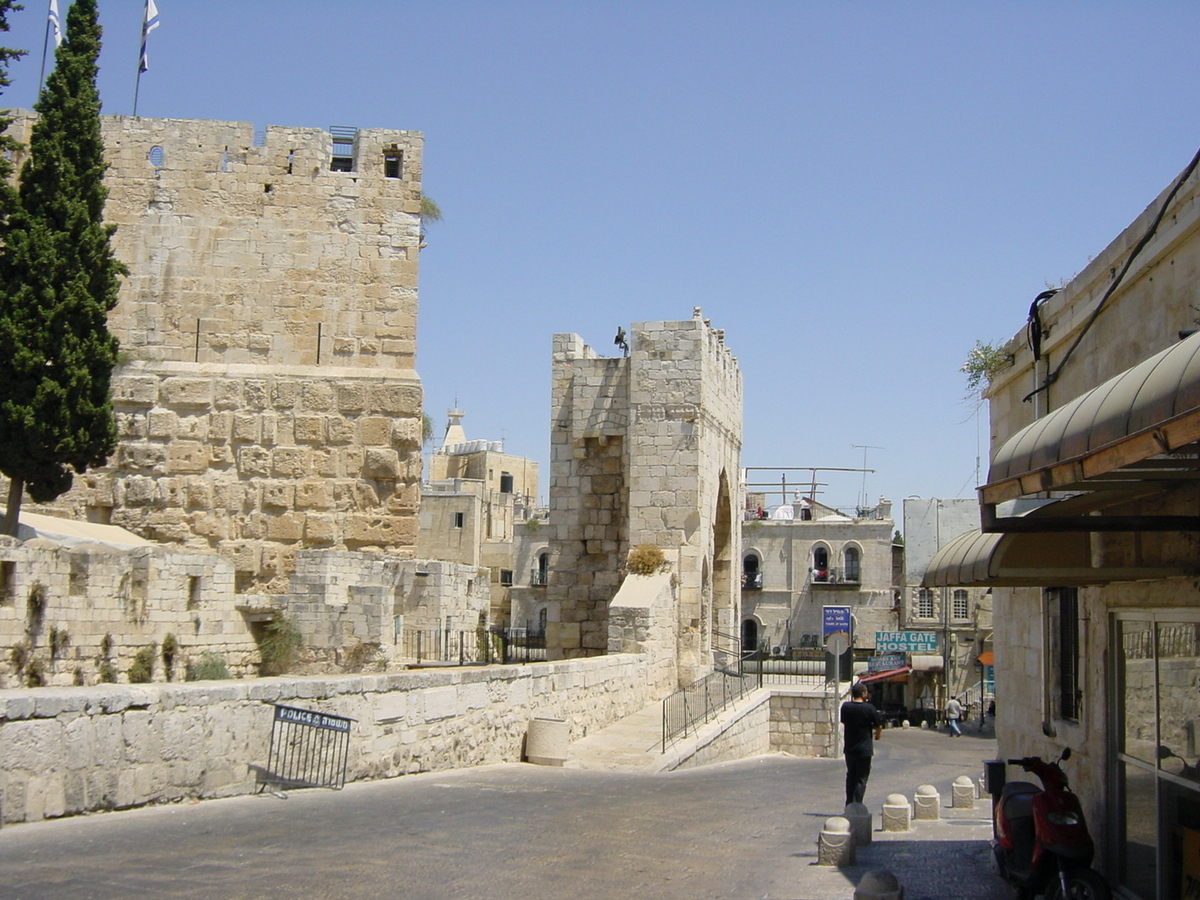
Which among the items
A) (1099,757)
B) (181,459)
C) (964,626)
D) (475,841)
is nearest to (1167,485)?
(1099,757)

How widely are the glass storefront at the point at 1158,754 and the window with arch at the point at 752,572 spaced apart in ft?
125

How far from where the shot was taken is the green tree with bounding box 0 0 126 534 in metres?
10.9

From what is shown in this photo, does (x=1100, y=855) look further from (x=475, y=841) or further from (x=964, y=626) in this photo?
(x=964, y=626)

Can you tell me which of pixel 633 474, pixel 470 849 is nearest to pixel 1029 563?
pixel 470 849

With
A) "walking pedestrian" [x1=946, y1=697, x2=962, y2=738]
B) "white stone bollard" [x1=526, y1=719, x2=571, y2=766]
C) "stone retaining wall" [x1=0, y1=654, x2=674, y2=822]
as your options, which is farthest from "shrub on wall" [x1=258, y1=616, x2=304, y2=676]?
"walking pedestrian" [x1=946, y1=697, x2=962, y2=738]

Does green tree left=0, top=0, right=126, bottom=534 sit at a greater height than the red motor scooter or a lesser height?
greater

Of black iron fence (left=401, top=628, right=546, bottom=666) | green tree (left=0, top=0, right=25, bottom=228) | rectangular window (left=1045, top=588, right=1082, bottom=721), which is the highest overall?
green tree (left=0, top=0, right=25, bottom=228)

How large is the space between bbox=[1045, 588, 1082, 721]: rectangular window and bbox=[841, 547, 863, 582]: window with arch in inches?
1440

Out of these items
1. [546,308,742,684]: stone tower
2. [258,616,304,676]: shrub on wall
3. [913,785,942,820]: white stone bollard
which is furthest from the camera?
[546,308,742,684]: stone tower

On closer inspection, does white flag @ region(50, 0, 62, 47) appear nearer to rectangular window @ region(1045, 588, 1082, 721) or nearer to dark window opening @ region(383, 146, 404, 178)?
dark window opening @ region(383, 146, 404, 178)

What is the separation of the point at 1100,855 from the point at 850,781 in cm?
306

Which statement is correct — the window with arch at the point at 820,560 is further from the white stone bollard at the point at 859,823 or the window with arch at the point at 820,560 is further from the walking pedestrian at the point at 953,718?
the white stone bollard at the point at 859,823

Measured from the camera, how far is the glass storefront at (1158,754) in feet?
16.2

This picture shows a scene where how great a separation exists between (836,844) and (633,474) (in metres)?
12.5
